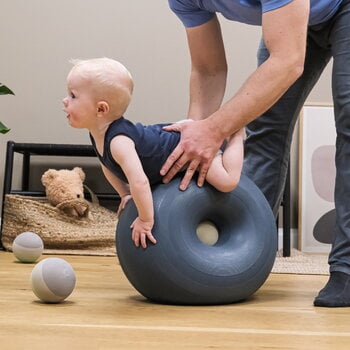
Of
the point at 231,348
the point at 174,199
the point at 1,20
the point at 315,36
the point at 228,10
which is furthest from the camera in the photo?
the point at 1,20

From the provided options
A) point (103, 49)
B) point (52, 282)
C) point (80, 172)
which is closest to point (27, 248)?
point (80, 172)

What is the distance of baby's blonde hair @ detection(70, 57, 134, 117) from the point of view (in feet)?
5.08

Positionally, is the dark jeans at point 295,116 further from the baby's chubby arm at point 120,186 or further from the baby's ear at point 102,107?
the baby's ear at point 102,107

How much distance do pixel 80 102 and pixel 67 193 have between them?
5.23 feet

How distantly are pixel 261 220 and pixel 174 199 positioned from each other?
0.23 metres

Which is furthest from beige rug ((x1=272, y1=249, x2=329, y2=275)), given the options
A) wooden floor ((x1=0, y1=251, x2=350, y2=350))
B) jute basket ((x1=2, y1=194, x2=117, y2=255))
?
jute basket ((x1=2, y1=194, x2=117, y2=255))

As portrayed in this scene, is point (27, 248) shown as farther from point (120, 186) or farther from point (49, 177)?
point (120, 186)

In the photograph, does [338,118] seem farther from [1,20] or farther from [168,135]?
[1,20]

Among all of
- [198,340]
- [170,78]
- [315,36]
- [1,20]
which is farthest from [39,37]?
[198,340]

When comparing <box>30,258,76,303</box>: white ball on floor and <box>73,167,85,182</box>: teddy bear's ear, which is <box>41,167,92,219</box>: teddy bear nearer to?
<box>73,167,85,182</box>: teddy bear's ear

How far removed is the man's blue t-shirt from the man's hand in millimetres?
291

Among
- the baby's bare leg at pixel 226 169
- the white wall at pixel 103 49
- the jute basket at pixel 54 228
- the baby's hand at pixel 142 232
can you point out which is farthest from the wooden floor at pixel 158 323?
the white wall at pixel 103 49

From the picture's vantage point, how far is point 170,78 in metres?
3.66

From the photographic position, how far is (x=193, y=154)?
1572 mm
